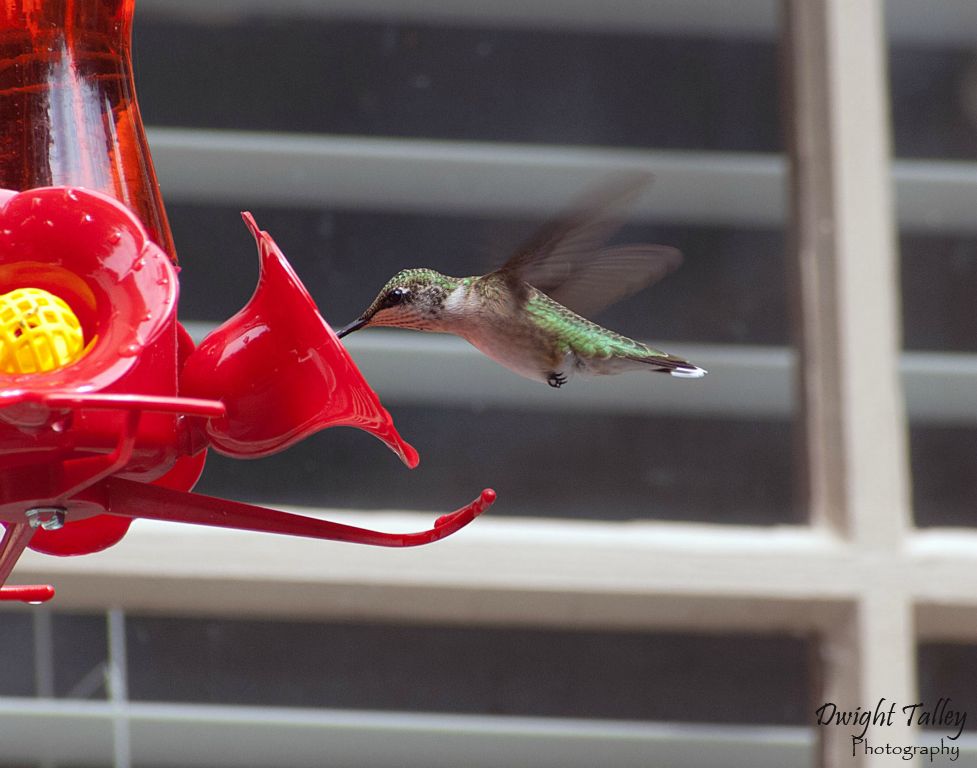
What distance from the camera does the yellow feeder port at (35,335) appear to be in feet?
3.96

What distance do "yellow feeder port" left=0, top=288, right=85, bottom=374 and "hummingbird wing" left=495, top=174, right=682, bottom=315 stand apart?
Result: 2.49 feet

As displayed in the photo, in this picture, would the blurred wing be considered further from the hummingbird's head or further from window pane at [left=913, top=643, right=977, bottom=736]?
window pane at [left=913, top=643, right=977, bottom=736]

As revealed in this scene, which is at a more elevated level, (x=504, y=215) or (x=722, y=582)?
(x=504, y=215)

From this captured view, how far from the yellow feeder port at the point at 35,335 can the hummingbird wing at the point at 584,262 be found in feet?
2.49

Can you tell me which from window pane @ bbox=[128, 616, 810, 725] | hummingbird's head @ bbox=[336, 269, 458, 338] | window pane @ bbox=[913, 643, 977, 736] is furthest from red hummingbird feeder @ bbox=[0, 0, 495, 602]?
window pane @ bbox=[913, 643, 977, 736]

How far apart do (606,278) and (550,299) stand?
97mm

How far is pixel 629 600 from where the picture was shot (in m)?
2.75

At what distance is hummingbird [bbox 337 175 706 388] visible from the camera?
181 cm

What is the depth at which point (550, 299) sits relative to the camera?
6.50 feet

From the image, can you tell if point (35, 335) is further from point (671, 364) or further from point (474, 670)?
point (474, 670)

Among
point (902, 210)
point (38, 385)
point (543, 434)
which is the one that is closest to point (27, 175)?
point (38, 385)

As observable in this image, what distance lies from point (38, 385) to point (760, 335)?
2.30 metres

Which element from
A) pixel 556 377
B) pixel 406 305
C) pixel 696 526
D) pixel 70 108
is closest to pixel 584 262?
pixel 556 377

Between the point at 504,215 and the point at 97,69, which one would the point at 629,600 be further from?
the point at 97,69
